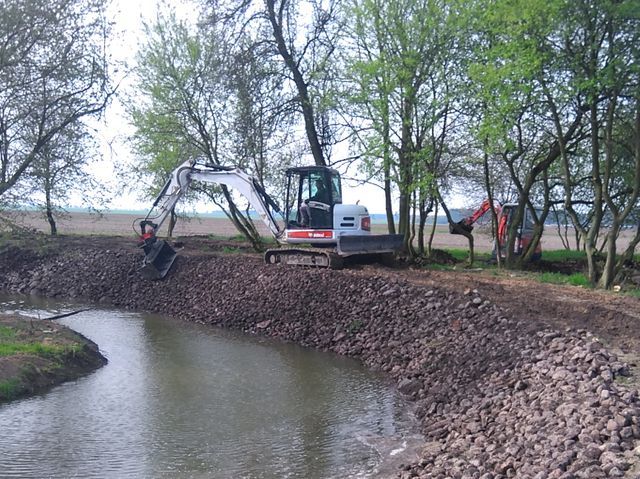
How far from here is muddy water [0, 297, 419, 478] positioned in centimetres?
774

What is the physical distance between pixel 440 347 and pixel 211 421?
170 inches

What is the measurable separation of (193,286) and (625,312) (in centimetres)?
1138

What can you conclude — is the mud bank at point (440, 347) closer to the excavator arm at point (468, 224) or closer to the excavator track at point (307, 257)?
the excavator track at point (307, 257)

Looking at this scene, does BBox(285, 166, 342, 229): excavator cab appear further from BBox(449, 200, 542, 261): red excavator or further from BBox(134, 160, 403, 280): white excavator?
BBox(449, 200, 542, 261): red excavator

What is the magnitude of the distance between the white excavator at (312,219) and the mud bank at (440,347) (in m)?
0.72

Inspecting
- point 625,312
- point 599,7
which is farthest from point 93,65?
point 625,312

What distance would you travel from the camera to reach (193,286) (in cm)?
1869

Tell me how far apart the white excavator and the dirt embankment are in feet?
20.0

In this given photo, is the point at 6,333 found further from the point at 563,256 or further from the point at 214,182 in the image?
the point at 563,256

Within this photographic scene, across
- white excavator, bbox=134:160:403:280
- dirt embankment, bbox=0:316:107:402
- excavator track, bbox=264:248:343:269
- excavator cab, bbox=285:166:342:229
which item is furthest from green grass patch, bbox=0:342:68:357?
excavator cab, bbox=285:166:342:229

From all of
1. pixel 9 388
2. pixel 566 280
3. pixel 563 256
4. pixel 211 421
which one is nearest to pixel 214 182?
pixel 566 280

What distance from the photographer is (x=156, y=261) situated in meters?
19.8

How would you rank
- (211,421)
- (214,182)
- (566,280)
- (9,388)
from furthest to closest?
(214,182)
(566,280)
(9,388)
(211,421)

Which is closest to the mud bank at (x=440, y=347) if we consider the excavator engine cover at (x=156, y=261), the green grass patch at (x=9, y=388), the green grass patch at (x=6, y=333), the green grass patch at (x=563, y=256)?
the excavator engine cover at (x=156, y=261)
